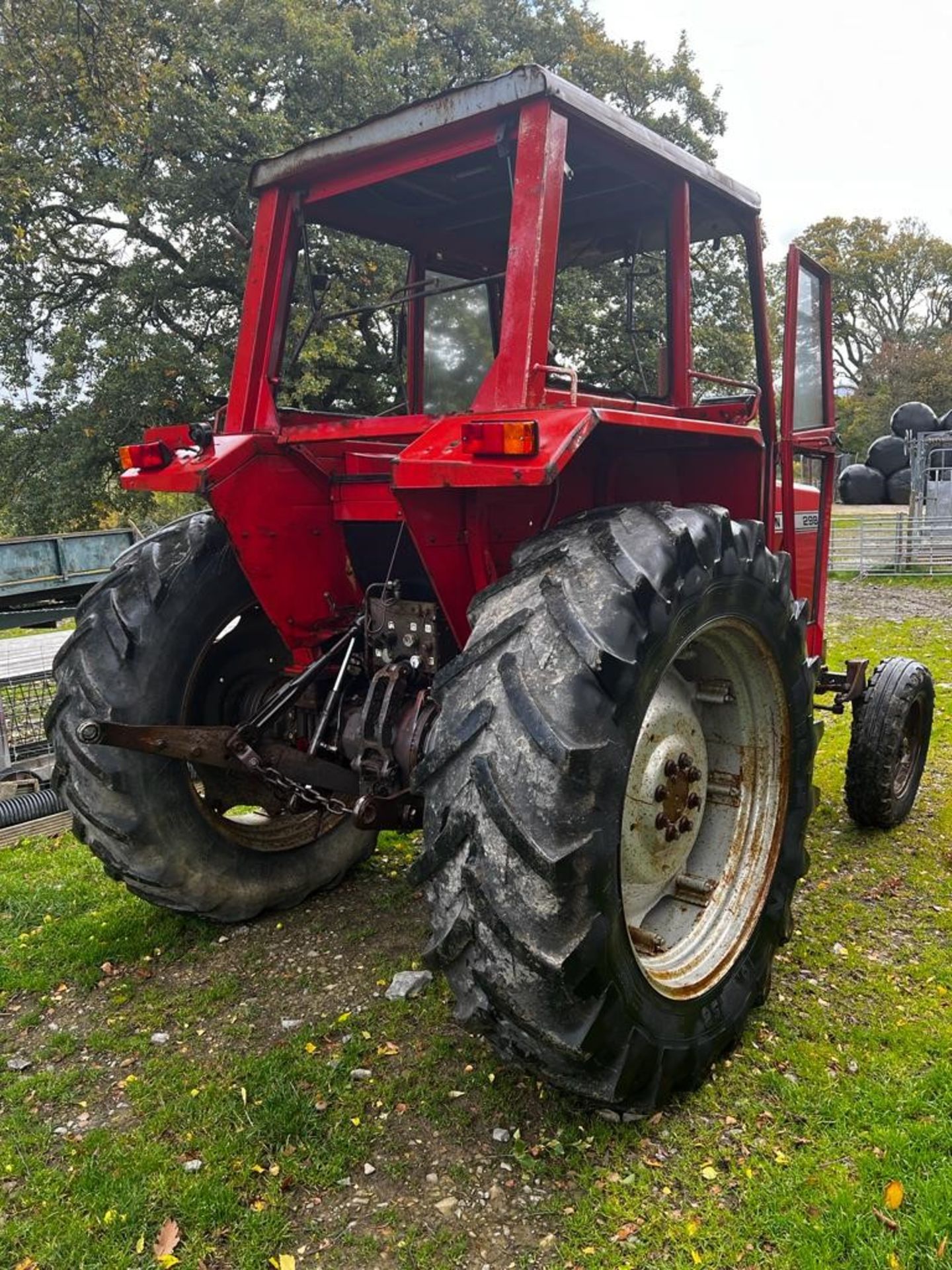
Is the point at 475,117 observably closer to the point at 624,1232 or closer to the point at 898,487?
the point at 624,1232

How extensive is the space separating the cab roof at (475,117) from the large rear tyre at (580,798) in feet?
3.96

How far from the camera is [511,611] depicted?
88.1 inches

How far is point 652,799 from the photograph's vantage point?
2.75 m

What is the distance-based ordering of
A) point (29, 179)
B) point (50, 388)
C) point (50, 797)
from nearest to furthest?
1. point (50, 797)
2. point (29, 179)
3. point (50, 388)

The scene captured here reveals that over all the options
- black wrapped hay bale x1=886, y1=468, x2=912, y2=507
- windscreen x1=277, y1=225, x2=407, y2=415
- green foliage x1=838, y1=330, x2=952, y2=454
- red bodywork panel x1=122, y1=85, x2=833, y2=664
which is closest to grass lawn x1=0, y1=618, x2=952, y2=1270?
red bodywork panel x1=122, y1=85, x2=833, y2=664

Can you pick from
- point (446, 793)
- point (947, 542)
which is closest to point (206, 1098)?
point (446, 793)

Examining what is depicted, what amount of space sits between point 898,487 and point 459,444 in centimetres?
2441

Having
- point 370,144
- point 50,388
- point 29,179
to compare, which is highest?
→ point 29,179

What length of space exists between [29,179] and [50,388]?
3.22 m

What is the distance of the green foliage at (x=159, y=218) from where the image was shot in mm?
13742

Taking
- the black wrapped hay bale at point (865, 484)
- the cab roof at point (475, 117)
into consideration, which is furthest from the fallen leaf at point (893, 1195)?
the black wrapped hay bale at point (865, 484)

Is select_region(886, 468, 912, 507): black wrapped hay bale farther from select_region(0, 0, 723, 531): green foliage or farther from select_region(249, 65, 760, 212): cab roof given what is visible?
select_region(249, 65, 760, 212): cab roof

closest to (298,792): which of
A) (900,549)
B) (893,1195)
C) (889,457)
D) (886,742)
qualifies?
(893,1195)

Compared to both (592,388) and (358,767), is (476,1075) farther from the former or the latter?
(592,388)
